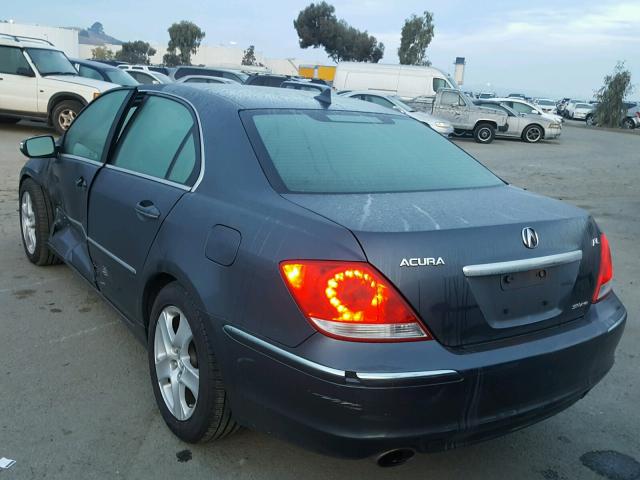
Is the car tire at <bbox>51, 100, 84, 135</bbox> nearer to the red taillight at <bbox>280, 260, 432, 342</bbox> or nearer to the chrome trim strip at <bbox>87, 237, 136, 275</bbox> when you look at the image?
the chrome trim strip at <bbox>87, 237, 136, 275</bbox>

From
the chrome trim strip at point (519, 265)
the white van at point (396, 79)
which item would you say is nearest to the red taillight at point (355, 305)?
the chrome trim strip at point (519, 265)

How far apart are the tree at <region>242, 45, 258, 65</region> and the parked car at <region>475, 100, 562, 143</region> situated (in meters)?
57.8

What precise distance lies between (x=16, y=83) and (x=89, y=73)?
291cm

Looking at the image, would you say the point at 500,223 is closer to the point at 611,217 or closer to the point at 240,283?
the point at 240,283

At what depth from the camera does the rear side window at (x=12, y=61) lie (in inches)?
518

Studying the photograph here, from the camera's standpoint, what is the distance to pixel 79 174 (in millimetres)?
3973

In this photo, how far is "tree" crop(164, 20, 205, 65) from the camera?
70.8 m

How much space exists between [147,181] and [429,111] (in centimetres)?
1878

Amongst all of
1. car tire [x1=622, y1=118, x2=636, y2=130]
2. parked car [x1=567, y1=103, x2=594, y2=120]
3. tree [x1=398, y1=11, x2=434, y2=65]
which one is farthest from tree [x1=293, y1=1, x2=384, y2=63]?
car tire [x1=622, y1=118, x2=636, y2=130]

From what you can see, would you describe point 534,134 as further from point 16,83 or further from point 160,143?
point 160,143

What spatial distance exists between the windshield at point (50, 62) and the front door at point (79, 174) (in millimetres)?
Result: 10059

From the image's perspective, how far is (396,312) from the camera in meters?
2.13

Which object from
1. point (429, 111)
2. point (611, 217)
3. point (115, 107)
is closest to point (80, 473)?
point (115, 107)

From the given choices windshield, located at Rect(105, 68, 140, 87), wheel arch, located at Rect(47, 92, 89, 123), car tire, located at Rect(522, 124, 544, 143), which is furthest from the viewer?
car tire, located at Rect(522, 124, 544, 143)
